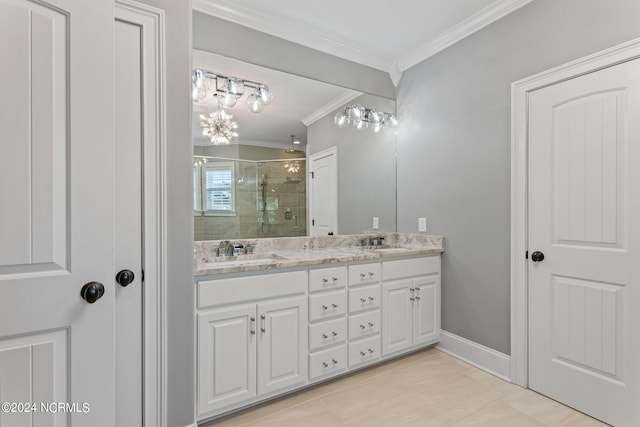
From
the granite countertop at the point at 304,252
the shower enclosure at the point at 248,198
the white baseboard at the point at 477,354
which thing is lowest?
the white baseboard at the point at 477,354

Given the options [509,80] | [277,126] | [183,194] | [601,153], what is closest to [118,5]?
[183,194]

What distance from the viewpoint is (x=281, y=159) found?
2607mm

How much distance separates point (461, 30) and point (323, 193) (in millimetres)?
1693

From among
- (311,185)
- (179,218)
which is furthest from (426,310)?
(179,218)

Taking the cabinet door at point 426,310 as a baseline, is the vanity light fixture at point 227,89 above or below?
above

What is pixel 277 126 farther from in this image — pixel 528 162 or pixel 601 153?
pixel 601 153

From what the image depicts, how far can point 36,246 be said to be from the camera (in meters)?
1.08

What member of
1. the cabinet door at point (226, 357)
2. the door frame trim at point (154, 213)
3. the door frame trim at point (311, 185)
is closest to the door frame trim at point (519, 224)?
the door frame trim at point (311, 185)

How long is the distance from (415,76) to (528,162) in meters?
1.36

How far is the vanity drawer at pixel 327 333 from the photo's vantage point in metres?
2.04

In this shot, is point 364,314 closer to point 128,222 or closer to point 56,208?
point 128,222

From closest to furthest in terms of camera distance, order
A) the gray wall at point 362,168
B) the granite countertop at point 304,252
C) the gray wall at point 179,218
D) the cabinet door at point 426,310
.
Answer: the gray wall at point 179,218
the granite countertop at point 304,252
the cabinet door at point 426,310
the gray wall at point 362,168

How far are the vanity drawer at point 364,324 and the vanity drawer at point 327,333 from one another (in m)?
0.06

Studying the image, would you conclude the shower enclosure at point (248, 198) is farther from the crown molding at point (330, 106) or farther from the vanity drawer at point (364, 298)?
the vanity drawer at point (364, 298)
